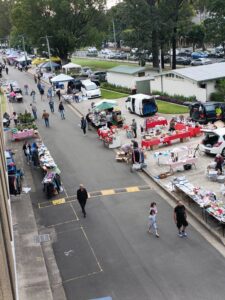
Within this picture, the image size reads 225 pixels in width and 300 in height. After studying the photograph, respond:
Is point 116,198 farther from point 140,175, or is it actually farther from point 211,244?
point 211,244

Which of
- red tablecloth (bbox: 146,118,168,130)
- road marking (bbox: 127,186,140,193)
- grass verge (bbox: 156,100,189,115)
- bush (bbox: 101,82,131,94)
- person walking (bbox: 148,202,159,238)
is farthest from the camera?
bush (bbox: 101,82,131,94)

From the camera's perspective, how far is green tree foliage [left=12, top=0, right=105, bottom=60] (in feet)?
242

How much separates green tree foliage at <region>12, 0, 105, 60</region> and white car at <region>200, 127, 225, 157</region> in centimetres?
5339

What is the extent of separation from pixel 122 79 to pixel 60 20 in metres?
27.2

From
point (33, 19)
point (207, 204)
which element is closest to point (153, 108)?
point (207, 204)

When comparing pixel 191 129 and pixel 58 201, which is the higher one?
pixel 191 129

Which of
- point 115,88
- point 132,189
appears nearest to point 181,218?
point 132,189

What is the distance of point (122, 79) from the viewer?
175 feet

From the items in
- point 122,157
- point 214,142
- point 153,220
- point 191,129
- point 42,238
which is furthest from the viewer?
point 191,129

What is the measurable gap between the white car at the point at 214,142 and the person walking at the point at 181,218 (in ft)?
28.6

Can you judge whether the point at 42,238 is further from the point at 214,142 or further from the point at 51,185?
the point at 214,142

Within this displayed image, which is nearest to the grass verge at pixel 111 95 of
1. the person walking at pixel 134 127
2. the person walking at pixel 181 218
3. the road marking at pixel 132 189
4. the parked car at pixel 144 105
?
the parked car at pixel 144 105

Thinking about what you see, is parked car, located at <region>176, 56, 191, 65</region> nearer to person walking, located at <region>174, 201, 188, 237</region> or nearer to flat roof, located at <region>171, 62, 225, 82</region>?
flat roof, located at <region>171, 62, 225, 82</region>

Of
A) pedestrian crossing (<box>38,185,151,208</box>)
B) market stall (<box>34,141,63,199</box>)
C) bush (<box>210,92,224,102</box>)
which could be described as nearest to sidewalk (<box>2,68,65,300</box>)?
pedestrian crossing (<box>38,185,151,208</box>)
